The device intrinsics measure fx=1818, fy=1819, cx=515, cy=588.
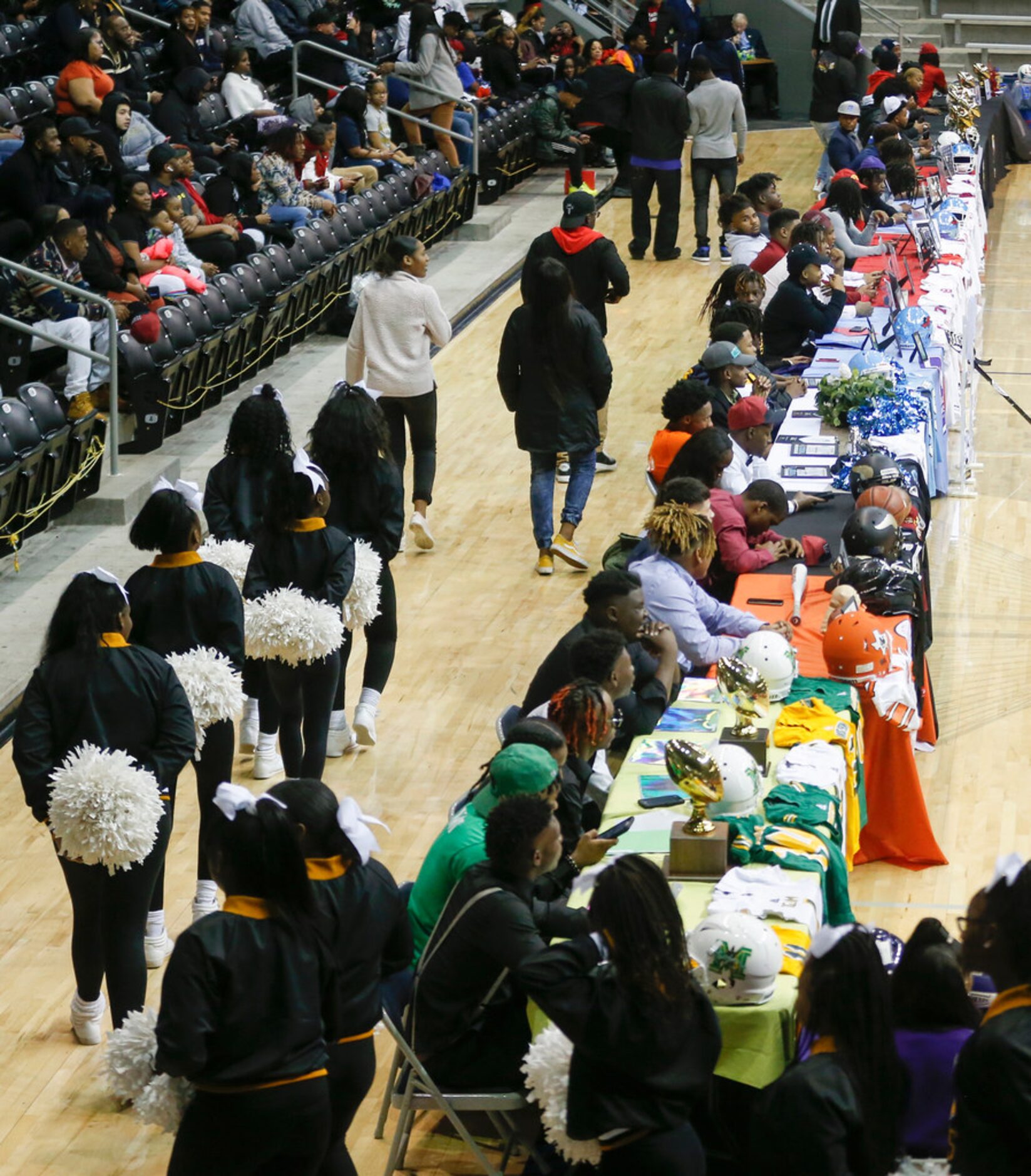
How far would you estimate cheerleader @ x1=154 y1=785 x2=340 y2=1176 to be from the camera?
10.8 ft

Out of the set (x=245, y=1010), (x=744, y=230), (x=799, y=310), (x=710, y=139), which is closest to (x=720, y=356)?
(x=799, y=310)

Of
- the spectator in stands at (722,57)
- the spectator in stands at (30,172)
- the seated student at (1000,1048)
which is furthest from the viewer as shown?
the spectator in stands at (722,57)

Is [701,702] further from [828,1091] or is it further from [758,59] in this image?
[758,59]

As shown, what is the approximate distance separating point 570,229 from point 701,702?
4.33 metres

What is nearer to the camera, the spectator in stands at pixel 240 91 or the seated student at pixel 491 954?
the seated student at pixel 491 954

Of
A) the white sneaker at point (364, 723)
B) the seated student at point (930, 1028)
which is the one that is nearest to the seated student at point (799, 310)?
the white sneaker at point (364, 723)

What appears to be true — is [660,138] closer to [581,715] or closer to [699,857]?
[581,715]

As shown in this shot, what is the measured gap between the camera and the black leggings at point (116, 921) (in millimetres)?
4645

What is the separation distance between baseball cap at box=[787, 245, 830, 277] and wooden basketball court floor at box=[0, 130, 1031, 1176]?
4.38 ft

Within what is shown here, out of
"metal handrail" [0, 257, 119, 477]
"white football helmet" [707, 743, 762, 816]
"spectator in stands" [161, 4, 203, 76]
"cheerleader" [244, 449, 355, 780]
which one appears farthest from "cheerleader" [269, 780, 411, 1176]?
"spectator in stands" [161, 4, 203, 76]

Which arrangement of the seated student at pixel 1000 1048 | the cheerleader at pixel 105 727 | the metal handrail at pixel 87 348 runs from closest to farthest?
the seated student at pixel 1000 1048 → the cheerleader at pixel 105 727 → the metal handrail at pixel 87 348

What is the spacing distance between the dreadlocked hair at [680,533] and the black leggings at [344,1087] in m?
2.80

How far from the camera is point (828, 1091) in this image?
3215 millimetres

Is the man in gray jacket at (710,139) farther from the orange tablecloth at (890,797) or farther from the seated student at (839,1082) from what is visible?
the seated student at (839,1082)
